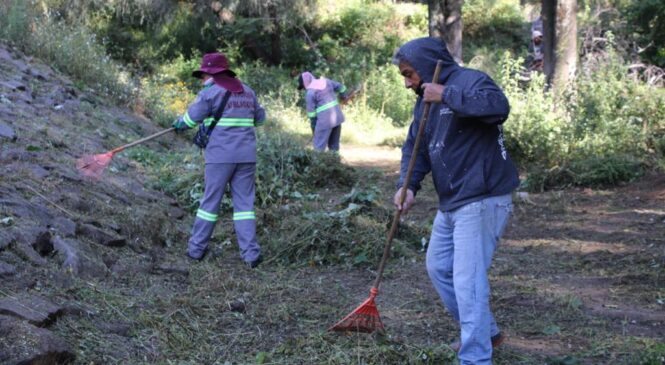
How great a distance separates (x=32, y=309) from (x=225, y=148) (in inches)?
117

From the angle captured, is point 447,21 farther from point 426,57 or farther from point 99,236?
point 426,57

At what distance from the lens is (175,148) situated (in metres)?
12.7

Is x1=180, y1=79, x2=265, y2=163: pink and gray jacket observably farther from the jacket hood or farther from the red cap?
the jacket hood

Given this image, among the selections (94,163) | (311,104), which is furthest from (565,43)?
(94,163)

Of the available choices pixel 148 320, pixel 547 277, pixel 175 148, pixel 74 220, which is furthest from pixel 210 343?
pixel 175 148

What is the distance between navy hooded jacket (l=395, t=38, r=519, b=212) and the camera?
13.4 ft

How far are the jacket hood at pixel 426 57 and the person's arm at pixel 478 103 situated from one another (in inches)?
10.1

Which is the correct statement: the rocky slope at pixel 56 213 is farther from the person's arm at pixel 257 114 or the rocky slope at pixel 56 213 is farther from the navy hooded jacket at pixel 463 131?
the navy hooded jacket at pixel 463 131

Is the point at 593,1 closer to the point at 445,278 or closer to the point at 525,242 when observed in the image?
the point at 525,242

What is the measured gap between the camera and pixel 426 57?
14.2 ft

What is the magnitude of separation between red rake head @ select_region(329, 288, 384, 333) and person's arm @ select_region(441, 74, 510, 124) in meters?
1.41

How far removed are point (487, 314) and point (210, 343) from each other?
175 cm

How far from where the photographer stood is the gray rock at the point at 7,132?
336 inches

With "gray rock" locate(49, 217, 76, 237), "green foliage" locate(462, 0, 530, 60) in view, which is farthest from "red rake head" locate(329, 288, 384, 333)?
"green foliage" locate(462, 0, 530, 60)
